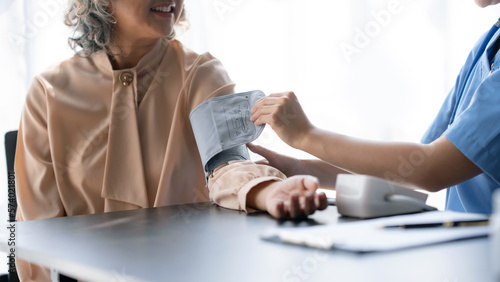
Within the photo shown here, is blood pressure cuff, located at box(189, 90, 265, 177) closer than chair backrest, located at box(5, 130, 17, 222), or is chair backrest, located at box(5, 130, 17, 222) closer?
blood pressure cuff, located at box(189, 90, 265, 177)

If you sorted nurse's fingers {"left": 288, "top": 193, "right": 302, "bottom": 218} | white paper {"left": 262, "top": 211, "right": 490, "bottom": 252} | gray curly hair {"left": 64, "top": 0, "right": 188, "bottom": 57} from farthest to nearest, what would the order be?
gray curly hair {"left": 64, "top": 0, "right": 188, "bottom": 57}
nurse's fingers {"left": 288, "top": 193, "right": 302, "bottom": 218}
white paper {"left": 262, "top": 211, "right": 490, "bottom": 252}

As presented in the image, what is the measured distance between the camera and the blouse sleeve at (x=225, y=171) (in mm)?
1104

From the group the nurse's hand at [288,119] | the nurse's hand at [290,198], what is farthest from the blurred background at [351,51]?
the nurse's hand at [290,198]

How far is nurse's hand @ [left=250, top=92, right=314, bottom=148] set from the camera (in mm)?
1129

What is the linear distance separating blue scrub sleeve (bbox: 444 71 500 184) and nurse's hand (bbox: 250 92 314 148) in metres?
0.30

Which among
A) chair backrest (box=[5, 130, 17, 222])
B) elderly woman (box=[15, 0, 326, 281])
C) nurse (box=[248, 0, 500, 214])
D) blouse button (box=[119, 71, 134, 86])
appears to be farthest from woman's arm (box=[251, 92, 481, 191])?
chair backrest (box=[5, 130, 17, 222])

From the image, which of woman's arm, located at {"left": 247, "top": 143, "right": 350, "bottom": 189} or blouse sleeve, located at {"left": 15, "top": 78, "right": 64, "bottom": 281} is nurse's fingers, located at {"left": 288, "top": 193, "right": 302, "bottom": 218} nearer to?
woman's arm, located at {"left": 247, "top": 143, "right": 350, "bottom": 189}

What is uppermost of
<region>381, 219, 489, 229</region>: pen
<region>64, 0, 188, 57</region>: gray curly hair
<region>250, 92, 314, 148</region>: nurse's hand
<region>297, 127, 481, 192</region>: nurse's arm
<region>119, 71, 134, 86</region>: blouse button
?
<region>64, 0, 188, 57</region>: gray curly hair

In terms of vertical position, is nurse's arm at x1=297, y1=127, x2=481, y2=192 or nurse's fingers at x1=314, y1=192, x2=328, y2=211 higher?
nurse's arm at x1=297, y1=127, x2=481, y2=192

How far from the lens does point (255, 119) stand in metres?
1.22

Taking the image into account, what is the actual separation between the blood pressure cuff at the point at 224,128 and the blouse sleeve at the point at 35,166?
0.41 m

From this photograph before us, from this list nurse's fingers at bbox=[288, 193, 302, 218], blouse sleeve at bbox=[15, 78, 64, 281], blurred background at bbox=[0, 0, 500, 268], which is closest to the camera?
nurse's fingers at bbox=[288, 193, 302, 218]

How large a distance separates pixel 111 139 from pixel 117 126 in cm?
4

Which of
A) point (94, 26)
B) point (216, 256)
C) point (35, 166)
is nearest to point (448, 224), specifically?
point (216, 256)
